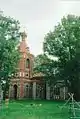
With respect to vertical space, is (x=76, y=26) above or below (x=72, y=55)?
above

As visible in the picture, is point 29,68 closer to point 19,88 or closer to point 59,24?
point 19,88

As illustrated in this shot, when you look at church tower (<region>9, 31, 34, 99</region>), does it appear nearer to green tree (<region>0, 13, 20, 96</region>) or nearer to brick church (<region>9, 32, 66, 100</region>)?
brick church (<region>9, 32, 66, 100</region>)

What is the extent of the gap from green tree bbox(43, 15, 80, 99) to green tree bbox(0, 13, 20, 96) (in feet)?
23.1

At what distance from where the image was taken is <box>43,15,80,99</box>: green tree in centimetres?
4628

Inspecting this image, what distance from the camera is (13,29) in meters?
42.7

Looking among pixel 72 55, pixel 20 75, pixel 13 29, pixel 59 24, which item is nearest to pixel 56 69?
pixel 72 55

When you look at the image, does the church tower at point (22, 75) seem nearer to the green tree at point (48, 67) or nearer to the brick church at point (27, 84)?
the brick church at point (27, 84)

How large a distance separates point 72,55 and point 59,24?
494 centimetres

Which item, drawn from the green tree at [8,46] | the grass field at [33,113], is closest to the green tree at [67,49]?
the green tree at [8,46]

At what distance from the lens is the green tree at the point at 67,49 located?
152ft

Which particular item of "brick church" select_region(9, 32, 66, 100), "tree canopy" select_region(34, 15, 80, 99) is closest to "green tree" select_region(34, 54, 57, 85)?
"tree canopy" select_region(34, 15, 80, 99)

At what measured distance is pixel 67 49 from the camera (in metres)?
47.8

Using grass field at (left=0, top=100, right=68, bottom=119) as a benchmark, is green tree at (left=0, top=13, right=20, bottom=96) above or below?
above

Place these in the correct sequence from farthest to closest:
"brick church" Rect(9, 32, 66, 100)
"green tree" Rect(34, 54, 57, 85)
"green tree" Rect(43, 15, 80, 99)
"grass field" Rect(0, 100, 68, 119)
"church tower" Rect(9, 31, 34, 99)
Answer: "church tower" Rect(9, 31, 34, 99), "brick church" Rect(9, 32, 66, 100), "green tree" Rect(34, 54, 57, 85), "green tree" Rect(43, 15, 80, 99), "grass field" Rect(0, 100, 68, 119)
